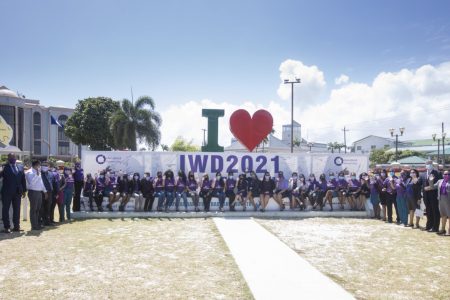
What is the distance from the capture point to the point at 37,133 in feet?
221

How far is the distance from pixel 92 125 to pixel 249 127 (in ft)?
103

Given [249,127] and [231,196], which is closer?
[231,196]

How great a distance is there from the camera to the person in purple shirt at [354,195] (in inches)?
555

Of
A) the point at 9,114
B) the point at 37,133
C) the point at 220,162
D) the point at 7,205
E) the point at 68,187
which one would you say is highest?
the point at 9,114

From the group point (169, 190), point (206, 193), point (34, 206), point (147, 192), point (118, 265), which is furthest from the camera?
point (206, 193)

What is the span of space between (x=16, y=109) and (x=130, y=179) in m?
52.3

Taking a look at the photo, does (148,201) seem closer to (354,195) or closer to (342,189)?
(342,189)

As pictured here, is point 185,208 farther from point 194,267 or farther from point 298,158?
point 194,267

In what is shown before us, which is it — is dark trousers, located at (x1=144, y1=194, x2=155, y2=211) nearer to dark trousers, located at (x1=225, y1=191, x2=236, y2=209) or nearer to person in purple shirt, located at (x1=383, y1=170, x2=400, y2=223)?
dark trousers, located at (x1=225, y1=191, x2=236, y2=209)

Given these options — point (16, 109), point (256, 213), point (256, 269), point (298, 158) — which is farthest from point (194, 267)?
point (16, 109)

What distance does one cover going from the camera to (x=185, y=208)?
536 inches

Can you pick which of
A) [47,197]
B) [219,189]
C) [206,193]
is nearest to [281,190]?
[219,189]

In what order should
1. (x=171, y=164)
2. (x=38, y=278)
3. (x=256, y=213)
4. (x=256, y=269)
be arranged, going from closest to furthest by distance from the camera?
(x=38, y=278) → (x=256, y=269) → (x=256, y=213) → (x=171, y=164)

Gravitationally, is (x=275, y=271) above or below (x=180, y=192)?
below
